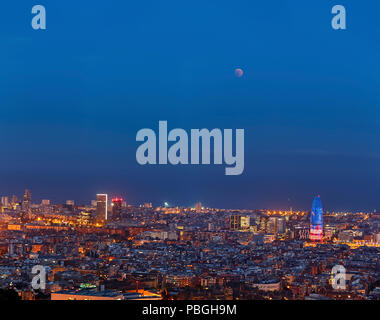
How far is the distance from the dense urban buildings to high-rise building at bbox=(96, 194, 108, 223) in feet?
0.14

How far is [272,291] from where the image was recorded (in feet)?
32.7

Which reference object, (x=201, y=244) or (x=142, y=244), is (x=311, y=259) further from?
(x=142, y=244)

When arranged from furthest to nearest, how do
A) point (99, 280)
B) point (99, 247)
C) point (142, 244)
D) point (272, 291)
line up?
point (142, 244)
point (99, 247)
point (99, 280)
point (272, 291)

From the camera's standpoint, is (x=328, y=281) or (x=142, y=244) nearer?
(x=328, y=281)

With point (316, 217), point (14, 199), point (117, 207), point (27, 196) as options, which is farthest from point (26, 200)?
point (316, 217)

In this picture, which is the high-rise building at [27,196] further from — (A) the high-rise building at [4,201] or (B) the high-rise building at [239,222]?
(B) the high-rise building at [239,222]

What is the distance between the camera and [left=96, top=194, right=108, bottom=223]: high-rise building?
2425 centimetres

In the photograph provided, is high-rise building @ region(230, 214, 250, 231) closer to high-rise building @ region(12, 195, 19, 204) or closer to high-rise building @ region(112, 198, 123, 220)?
high-rise building @ region(112, 198, 123, 220)

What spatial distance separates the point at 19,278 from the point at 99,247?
23.3 feet

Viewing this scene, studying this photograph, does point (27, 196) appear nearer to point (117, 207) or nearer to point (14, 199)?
point (14, 199)

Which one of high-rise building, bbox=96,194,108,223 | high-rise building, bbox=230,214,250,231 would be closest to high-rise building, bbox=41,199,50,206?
high-rise building, bbox=96,194,108,223

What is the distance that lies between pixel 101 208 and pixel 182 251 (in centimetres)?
845

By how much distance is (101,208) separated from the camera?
25.1 metres
